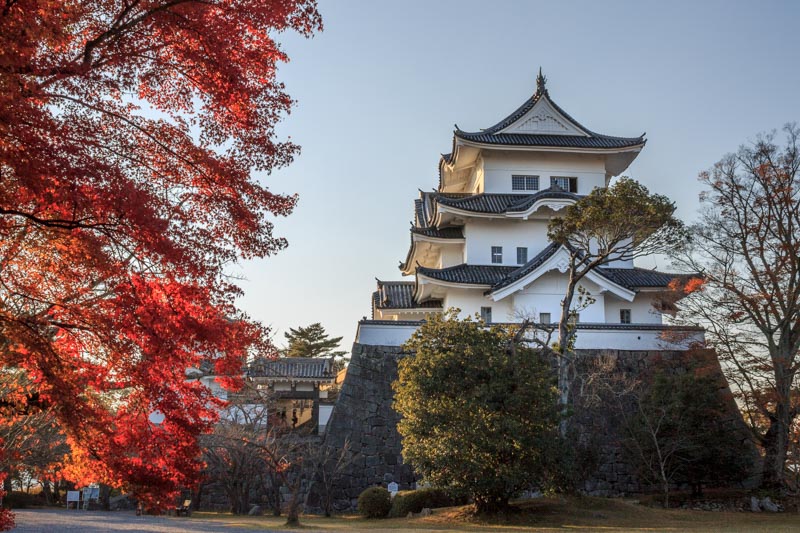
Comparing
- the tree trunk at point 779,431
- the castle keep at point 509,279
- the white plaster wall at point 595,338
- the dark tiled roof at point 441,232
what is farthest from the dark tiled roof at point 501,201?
the tree trunk at point 779,431


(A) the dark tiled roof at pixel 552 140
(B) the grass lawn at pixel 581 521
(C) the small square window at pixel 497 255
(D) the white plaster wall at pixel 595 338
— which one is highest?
(A) the dark tiled roof at pixel 552 140

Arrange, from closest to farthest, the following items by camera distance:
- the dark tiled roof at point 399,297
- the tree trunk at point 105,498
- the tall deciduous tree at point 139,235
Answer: the tall deciduous tree at point 139,235 → the tree trunk at point 105,498 → the dark tiled roof at point 399,297

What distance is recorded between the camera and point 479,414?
52.4 feet

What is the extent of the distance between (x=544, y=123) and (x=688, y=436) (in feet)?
50.5

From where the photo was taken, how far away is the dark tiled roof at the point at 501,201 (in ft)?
92.0

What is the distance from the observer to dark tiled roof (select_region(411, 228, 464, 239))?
29469mm

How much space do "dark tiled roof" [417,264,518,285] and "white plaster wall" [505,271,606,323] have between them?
1.08 metres

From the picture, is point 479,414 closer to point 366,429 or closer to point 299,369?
point 366,429

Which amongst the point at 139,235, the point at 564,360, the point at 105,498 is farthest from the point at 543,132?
the point at 139,235

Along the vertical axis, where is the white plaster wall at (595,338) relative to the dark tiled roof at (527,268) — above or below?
below

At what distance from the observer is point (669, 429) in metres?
20.3

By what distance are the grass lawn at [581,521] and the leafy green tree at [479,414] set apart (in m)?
0.76

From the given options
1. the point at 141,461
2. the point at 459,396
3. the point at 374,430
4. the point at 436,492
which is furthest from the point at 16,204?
the point at 374,430

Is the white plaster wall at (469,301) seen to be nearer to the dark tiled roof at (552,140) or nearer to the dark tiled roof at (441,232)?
the dark tiled roof at (441,232)
